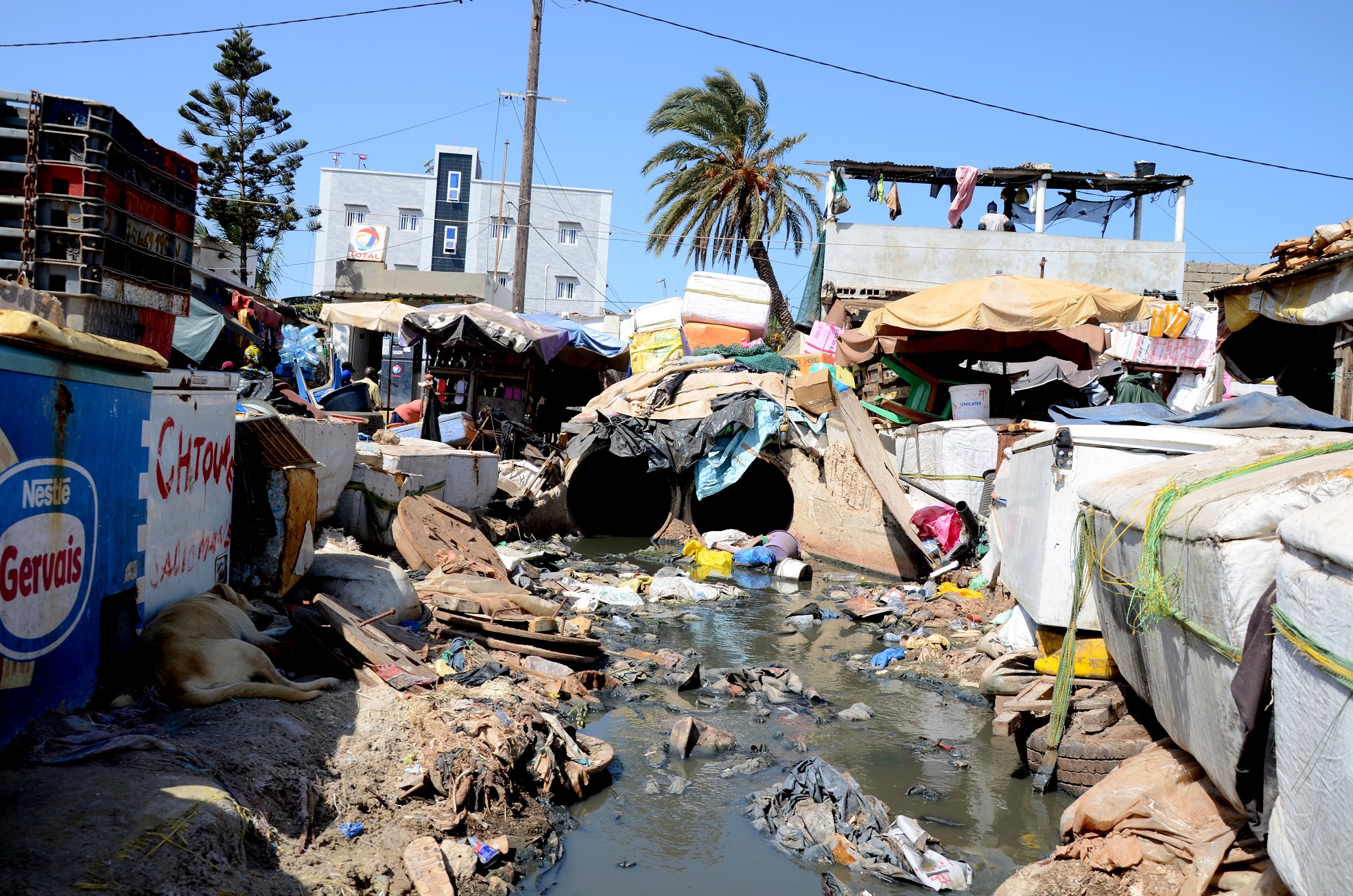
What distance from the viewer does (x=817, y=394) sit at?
1485cm

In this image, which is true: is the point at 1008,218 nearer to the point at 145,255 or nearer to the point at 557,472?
the point at 557,472

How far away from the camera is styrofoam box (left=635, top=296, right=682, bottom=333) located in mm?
20422

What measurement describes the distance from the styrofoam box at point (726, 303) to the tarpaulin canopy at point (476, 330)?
3770 millimetres

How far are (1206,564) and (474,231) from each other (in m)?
49.9

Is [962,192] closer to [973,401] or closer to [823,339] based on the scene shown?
[823,339]

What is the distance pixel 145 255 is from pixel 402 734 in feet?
10.1

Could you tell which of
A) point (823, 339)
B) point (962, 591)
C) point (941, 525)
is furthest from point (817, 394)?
point (823, 339)

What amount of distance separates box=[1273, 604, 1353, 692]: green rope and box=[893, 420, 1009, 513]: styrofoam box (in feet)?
31.8

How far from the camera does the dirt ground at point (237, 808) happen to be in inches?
123

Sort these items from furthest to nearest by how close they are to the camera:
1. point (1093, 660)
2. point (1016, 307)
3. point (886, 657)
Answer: point (1016, 307), point (886, 657), point (1093, 660)

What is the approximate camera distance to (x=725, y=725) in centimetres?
695

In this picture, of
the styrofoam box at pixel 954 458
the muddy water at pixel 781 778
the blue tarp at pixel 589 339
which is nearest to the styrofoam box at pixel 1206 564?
the muddy water at pixel 781 778

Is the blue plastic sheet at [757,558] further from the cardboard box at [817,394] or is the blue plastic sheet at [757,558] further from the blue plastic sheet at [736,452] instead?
the cardboard box at [817,394]

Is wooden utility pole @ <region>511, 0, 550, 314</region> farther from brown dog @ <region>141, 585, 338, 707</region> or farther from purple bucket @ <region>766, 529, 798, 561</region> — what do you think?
brown dog @ <region>141, 585, 338, 707</region>
